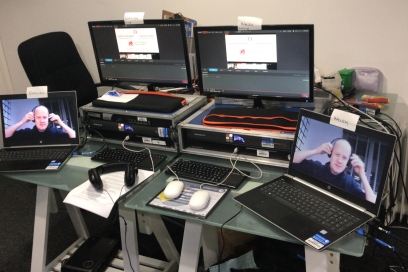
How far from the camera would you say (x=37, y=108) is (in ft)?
5.80

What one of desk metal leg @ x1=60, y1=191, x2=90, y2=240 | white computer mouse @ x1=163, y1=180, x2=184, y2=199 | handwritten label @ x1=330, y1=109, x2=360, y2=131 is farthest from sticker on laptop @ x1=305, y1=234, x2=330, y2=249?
desk metal leg @ x1=60, y1=191, x2=90, y2=240

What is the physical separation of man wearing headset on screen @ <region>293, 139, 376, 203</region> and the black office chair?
5.51ft

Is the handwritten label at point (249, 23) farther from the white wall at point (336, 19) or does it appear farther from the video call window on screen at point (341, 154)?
the white wall at point (336, 19)

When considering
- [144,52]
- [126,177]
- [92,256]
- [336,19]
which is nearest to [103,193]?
[126,177]

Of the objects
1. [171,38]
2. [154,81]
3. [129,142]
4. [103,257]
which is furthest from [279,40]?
[103,257]

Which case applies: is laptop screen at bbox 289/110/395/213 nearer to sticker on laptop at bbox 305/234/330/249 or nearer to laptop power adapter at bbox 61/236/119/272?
sticker on laptop at bbox 305/234/330/249

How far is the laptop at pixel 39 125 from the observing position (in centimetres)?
176

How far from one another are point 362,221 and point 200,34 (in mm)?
997

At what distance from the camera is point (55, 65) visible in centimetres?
240

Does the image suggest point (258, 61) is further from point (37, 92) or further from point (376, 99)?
point (37, 92)

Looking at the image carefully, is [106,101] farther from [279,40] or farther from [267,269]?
[267,269]

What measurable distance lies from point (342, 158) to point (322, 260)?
1.07 feet

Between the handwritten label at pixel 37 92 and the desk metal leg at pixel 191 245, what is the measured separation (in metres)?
0.93

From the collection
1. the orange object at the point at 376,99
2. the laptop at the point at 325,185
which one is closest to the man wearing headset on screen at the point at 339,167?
the laptop at the point at 325,185
